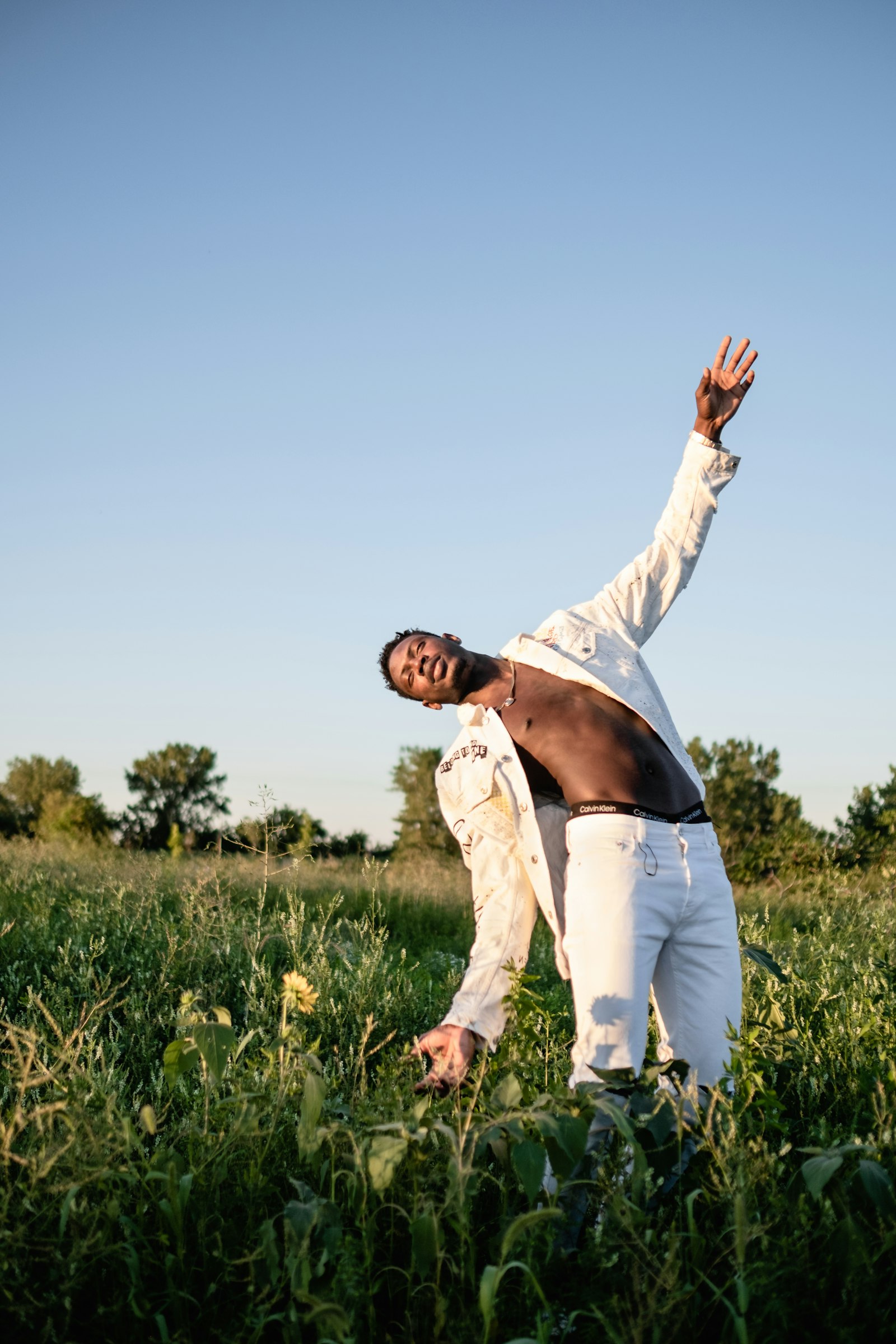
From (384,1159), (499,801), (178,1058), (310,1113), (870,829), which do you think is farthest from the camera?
(870,829)

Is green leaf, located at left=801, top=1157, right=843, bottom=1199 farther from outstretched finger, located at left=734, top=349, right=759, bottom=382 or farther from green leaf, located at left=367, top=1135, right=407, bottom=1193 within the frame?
outstretched finger, located at left=734, top=349, right=759, bottom=382

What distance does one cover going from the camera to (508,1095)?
2.15m

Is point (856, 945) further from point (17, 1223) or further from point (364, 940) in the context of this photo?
point (17, 1223)

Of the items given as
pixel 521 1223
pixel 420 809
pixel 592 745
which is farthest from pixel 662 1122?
pixel 420 809

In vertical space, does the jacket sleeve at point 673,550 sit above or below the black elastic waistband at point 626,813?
above

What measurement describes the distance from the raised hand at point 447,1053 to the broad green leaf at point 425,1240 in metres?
1.02

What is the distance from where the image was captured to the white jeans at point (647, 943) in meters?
2.78

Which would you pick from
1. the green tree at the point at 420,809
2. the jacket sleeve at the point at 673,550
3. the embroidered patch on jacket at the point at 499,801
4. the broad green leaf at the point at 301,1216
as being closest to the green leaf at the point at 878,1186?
the broad green leaf at the point at 301,1216

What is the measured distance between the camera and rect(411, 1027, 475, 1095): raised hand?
2857 mm

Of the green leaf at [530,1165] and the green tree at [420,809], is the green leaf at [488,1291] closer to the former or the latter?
the green leaf at [530,1165]

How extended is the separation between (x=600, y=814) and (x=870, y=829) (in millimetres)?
13013

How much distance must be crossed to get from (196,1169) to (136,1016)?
2138 millimetres

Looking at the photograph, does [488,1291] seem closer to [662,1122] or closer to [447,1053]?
[662,1122]

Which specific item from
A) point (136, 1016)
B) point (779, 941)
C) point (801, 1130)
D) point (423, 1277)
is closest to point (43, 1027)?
point (136, 1016)
